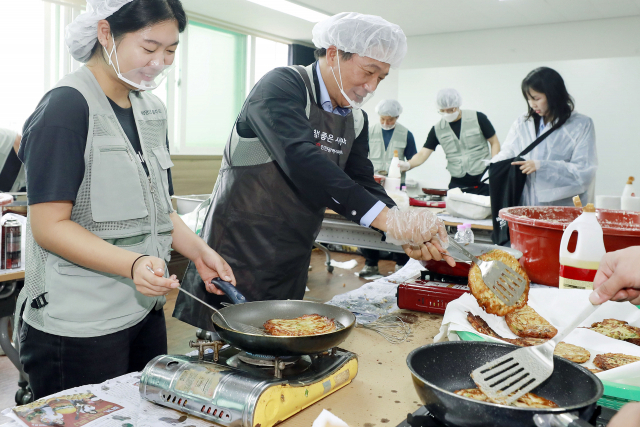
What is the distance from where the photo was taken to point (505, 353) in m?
0.94

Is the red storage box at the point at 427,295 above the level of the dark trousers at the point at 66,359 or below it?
above

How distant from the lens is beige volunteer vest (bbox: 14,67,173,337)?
133cm

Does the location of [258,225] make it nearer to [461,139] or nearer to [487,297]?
[487,297]

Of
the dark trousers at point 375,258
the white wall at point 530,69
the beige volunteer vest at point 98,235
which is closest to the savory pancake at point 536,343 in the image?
the beige volunteer vest at point 98,235

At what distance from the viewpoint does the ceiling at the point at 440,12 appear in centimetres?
642

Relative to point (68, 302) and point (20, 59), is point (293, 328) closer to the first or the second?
point (68, 302)

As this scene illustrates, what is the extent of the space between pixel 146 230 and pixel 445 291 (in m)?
0.95

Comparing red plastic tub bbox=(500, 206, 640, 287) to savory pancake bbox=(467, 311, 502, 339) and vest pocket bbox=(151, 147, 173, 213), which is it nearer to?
savory pancake bbox=(467, 311, 502, 339)

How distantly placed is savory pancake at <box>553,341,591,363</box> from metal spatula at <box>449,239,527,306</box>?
224mm

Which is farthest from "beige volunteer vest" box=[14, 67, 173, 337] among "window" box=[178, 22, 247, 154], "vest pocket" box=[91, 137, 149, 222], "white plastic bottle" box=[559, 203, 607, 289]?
"window" box=[178, 22, 247, 154]

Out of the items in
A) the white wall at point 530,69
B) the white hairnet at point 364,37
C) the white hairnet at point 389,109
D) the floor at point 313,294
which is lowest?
the floor at point 313,294

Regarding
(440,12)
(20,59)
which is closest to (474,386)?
(20,59)

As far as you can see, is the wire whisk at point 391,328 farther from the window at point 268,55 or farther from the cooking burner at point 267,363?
the window at point 268,55

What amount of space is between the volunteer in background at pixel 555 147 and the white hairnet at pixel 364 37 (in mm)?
1518
